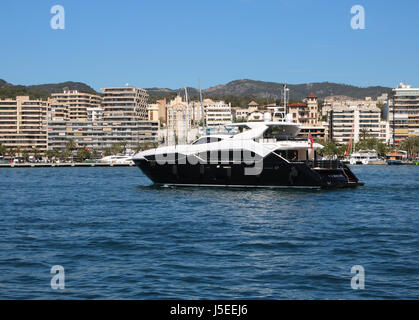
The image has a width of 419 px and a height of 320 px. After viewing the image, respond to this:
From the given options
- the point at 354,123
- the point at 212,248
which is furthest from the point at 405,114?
the point at 212,248

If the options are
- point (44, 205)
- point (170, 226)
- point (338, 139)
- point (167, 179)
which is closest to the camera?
point (170, 226)

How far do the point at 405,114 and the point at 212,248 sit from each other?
165 m

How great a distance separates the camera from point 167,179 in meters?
39.2

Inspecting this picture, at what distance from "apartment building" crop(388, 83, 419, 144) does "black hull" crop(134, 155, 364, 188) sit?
136972 millimetres

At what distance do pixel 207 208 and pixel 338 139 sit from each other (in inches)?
5795

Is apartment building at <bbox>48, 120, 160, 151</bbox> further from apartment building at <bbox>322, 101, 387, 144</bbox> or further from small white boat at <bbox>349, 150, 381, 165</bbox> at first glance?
small white boat at <bbox>349, 150, 381, 165</bbox>

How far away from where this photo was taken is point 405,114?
556 ft

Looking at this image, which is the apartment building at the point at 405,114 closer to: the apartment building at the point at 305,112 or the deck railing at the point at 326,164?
the apartment building at the point at 305,112

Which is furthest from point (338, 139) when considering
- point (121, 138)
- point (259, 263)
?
point (259, 263)

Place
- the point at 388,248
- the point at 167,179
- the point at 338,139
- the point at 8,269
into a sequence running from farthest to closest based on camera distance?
the point at 338,139
the point at 167,179
the point at 388,248
the point at 8,269

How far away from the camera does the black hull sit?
3541 cm

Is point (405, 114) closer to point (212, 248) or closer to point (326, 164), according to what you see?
point (326, 164)

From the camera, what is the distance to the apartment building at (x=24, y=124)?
174 metres
